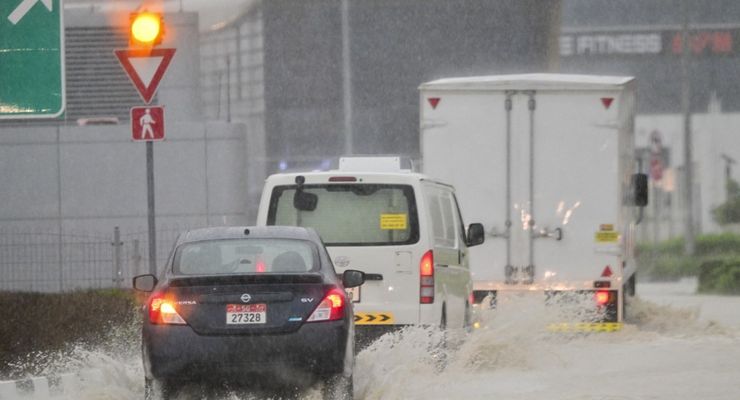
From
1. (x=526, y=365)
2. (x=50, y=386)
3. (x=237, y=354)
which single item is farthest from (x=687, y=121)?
(x=237, y=354)

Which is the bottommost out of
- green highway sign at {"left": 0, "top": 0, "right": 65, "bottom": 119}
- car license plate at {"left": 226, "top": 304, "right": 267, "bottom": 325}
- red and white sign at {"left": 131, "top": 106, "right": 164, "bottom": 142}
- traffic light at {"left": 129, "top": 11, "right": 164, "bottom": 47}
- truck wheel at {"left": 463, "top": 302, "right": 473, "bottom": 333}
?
truck wheel at {"left": 463, "top": 302, "right": 473, "bottom": 333}

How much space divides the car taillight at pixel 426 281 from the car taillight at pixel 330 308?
145 inches

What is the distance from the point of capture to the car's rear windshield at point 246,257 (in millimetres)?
12500

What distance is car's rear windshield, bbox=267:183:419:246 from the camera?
52.2ft

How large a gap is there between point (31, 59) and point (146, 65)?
3569 millimetres

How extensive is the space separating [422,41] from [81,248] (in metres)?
13.7

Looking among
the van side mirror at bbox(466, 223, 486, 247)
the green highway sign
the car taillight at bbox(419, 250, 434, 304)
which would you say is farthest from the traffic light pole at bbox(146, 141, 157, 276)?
the green highway sign

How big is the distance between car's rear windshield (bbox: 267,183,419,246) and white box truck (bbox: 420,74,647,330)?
4238 millimetres

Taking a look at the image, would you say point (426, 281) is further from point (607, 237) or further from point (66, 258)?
point (66, 258)

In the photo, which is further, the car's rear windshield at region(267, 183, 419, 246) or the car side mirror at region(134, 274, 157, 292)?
the car's rear windshield at region(267, 183, 419, 246)

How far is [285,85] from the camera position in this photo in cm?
4012

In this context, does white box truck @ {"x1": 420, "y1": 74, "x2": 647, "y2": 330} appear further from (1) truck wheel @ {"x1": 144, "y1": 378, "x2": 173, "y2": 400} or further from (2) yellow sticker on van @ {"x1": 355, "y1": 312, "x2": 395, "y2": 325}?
(1) truck wheel @ {"x1": 144, "y1": 378, "x2": 173, "y2": 400}

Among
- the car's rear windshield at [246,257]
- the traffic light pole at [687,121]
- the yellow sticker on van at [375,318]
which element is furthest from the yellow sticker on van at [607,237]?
the traffic light pole at [687,121]

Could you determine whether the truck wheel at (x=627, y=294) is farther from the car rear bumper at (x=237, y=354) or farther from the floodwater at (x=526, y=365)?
the car rear bumper at (x=237, y=354)
